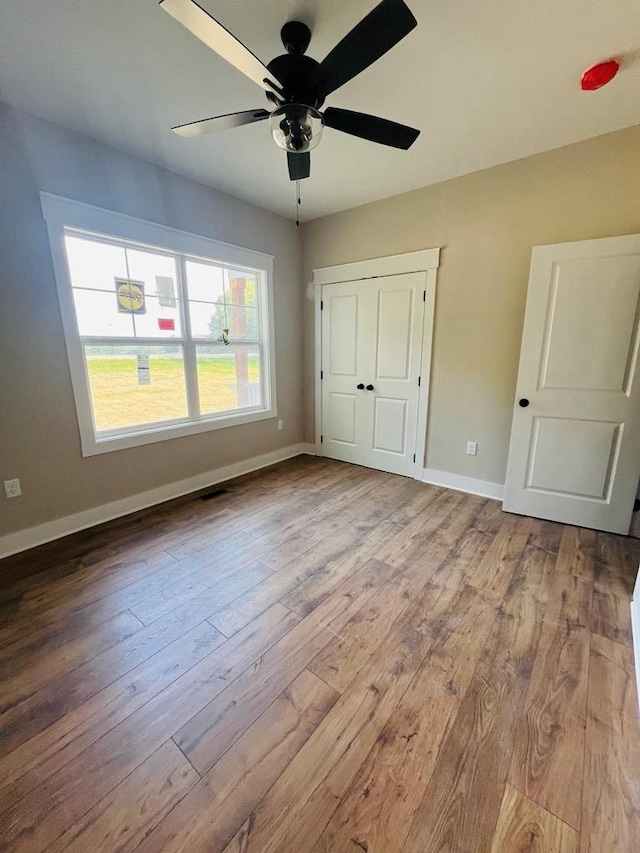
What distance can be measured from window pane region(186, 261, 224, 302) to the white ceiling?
742 mm

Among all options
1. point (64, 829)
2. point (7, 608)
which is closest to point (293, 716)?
point (64, 829)

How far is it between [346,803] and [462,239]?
11.5ft

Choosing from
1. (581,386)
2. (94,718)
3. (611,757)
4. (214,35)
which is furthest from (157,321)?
(611,757)

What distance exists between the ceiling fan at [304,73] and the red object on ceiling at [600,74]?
1028 mm

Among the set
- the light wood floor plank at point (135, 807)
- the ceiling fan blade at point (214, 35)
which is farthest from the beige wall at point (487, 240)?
the light wood floor plank at point (135, 807)

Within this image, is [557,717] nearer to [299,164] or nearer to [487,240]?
[299,164]

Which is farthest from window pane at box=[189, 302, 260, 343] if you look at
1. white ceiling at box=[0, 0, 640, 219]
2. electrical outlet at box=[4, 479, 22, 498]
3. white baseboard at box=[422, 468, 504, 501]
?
white baseboard at box=[422, 468, 504, 501]

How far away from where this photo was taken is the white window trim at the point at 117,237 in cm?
224

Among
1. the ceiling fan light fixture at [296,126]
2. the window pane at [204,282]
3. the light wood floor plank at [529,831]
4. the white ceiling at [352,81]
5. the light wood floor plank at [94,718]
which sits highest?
the white ceiling at [352,81]

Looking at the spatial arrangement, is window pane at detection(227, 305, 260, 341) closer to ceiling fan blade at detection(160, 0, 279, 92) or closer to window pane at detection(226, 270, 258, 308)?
window pane at detection(226, 270, 258, 308)

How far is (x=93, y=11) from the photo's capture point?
144 cm

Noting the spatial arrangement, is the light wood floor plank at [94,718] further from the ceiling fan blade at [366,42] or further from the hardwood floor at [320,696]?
the ceiling fan blade at [366,42]

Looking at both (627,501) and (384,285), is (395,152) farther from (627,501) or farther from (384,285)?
(627,501)

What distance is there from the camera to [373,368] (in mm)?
3627
